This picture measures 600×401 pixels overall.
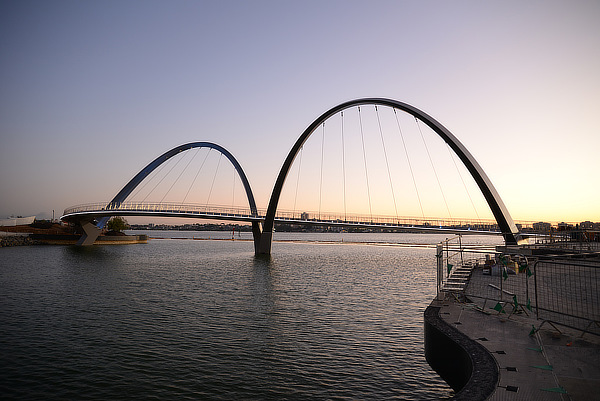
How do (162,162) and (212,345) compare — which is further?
(162,162)

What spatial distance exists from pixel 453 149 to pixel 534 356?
36.0m

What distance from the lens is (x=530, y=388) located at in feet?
16.0

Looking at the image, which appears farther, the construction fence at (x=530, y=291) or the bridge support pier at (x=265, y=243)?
the bridge support pier at (x=265, y=243)

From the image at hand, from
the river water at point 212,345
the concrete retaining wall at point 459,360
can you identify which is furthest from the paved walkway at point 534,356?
the river water at point 212,345

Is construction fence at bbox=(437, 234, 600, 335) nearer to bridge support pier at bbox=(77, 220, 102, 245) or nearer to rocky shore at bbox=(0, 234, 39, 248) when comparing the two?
bridge support pier at bbox=(77, 220, 102, 245)

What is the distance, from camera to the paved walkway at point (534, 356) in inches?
189

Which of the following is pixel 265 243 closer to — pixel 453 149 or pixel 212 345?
pixel 453 149

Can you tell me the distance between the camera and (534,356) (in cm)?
614

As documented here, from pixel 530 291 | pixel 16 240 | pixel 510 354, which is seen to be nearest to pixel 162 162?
pixel 16 240

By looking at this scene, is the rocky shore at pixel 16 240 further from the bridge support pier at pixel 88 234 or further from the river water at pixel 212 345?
the river water at pixel 212 345

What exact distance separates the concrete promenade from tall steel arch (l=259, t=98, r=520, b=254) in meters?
21.8

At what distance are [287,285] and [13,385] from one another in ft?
54.1

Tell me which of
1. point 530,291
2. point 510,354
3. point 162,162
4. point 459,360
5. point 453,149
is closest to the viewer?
point 510,354

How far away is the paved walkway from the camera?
15.7 ft
